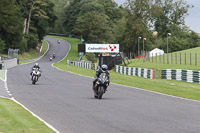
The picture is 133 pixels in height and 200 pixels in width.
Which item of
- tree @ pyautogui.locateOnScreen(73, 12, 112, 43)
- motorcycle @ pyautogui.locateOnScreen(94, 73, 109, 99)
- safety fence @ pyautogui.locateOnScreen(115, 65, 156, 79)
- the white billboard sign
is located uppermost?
tree @ pyautogui.locateOnScreen(73, 12, 112, 43)

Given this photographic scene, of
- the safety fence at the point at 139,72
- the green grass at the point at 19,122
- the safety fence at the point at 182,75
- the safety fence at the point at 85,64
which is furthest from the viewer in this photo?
the safety fence at the point at 85,64

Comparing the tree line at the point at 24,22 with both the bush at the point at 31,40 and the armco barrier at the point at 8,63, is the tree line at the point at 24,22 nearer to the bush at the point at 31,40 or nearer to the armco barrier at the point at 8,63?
the bush at the point at 31,40

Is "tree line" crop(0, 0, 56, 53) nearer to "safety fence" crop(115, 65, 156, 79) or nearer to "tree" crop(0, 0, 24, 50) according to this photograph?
"tree" crop(0, 0, 24, 50)

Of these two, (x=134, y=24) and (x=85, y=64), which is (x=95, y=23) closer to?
(x=134, y=24)

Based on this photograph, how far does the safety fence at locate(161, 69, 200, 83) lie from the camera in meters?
Answer: 33.2

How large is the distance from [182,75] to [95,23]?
301ft

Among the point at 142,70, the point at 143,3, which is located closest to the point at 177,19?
the point at 143,3

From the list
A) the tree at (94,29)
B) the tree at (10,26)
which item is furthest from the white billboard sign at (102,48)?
the tree at (94,29)

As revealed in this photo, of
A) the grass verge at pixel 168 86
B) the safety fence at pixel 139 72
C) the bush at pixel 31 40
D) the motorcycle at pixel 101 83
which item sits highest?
the bush at pixel 31 40

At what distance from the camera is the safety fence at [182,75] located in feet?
109

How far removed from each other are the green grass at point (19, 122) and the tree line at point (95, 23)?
68.5m

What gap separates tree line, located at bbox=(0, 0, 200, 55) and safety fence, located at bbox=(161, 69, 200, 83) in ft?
154

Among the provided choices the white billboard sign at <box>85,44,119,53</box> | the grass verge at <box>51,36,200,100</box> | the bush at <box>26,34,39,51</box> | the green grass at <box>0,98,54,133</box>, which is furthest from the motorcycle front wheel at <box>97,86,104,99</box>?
the bush at <box>26,34,39,51</box>

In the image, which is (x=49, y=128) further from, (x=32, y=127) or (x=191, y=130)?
(x=191, y=130)
